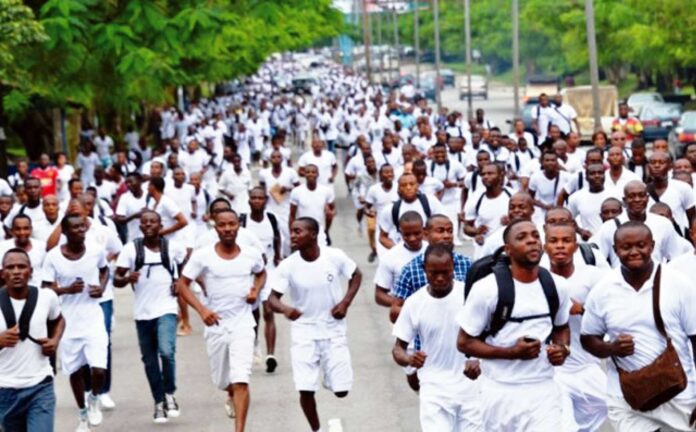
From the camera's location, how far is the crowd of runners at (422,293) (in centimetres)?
850

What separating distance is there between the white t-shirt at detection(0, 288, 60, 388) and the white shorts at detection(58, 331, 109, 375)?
2741mm

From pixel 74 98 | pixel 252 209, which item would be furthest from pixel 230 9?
pixel 252 209

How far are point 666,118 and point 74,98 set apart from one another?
2261cm

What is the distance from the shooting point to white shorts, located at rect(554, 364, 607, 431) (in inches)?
398

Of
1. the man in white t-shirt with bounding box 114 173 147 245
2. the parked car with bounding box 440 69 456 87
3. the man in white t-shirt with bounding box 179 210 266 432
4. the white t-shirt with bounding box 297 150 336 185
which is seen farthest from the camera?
the parked car with bounding box 440 69 456 87

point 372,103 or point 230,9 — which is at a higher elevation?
point 230,9

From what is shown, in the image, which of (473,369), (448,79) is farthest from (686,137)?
(448,79)

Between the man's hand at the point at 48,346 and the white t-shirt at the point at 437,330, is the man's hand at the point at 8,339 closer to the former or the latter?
the man's hand at the point at 48,346

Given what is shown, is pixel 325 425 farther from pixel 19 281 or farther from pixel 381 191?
pixel 381 191

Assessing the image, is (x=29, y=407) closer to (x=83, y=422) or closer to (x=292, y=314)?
(x=292, y=314)

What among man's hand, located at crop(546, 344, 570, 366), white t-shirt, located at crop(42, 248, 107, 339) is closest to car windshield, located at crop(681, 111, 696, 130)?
white t-shirt, located at crop(42, 248, 107, 339)

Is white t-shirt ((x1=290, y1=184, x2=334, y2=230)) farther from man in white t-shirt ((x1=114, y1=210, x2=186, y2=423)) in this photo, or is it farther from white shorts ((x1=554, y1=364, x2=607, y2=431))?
white shorts ((x1=554, y1=364, x2=607, y2=431))

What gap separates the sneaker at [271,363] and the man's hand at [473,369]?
21.7ft

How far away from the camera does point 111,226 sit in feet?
50.0
